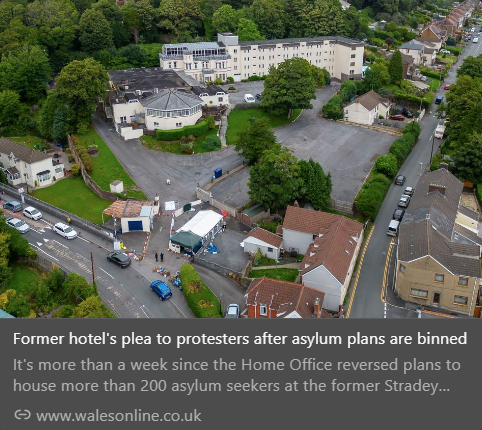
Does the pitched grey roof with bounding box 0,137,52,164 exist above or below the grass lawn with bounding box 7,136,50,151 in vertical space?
above

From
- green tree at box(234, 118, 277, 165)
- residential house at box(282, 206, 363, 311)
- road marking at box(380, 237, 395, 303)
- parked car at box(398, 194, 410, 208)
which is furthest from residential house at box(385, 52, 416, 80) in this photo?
residential house at box(282, 206, 363, 311)

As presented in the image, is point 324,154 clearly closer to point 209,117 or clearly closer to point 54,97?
point 209,117

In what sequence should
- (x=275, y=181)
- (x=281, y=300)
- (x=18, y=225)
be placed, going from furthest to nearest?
(x=275, y=181) < (x=18, y=225) < (x=281, y=300)

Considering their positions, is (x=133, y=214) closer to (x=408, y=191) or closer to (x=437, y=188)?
(x=437, y=188)

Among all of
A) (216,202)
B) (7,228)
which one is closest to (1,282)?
(7,228)

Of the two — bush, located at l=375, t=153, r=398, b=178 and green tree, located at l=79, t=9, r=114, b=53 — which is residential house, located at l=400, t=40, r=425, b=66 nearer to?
bush, located at l=375, t=153, r=398, b=178

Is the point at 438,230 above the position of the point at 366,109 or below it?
above

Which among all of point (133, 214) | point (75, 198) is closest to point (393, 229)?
point (133, 214)

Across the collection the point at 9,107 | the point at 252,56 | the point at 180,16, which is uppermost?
the point at 180,16
